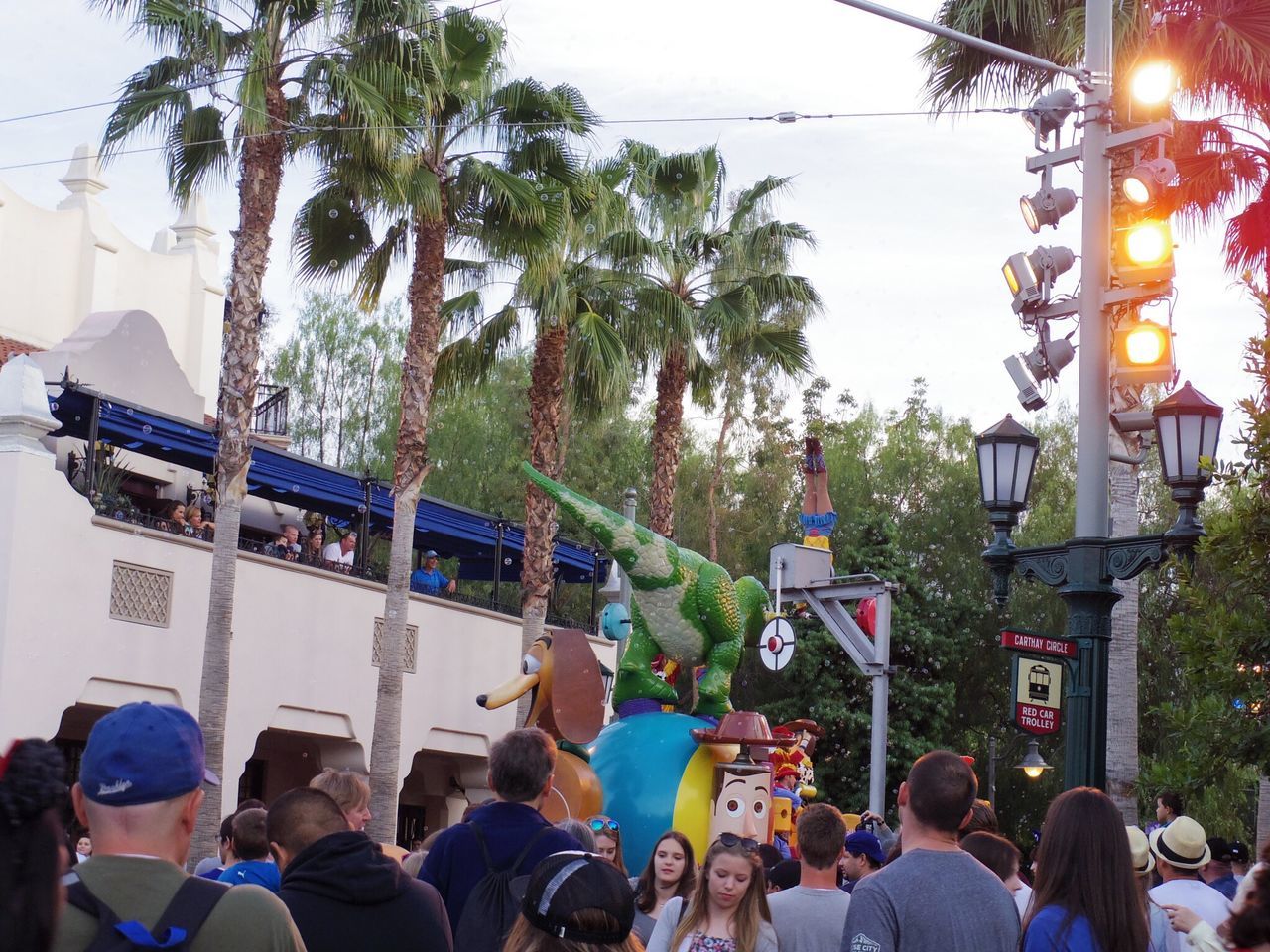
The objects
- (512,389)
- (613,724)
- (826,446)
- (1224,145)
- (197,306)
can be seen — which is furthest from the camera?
(512,389)

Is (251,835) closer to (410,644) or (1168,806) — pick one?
(1168,806)

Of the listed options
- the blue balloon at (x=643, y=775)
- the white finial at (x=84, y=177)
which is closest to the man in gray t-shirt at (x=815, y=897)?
the blue balloon at (x=643, y=775)

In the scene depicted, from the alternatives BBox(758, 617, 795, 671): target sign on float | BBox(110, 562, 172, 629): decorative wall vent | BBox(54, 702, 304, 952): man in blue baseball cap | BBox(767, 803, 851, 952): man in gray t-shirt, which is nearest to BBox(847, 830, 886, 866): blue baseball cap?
BBox(767, 803, 851, 952): man in gray t-shirt

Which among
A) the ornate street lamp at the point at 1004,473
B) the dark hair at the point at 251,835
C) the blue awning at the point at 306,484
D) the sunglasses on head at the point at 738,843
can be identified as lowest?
the dark hair at the point at 251,835

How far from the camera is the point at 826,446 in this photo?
43375 millimetres

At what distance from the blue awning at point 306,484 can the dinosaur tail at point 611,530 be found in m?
7.77

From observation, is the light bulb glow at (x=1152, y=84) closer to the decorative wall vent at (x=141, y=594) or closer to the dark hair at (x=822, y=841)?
the dark hair at (x=822, y=841)

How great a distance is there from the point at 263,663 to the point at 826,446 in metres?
24.1

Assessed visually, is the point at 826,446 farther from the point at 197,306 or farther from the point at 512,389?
the point at 197,306

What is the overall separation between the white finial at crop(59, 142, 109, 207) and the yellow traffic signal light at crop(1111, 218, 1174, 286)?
2371cm

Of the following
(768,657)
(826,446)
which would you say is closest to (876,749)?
(768,657)

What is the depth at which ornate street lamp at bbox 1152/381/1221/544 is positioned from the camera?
28.6 ft

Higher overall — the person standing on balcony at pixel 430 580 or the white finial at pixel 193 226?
the white finial at pixel 193 226

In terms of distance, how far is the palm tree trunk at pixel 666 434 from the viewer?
87.2 feet
